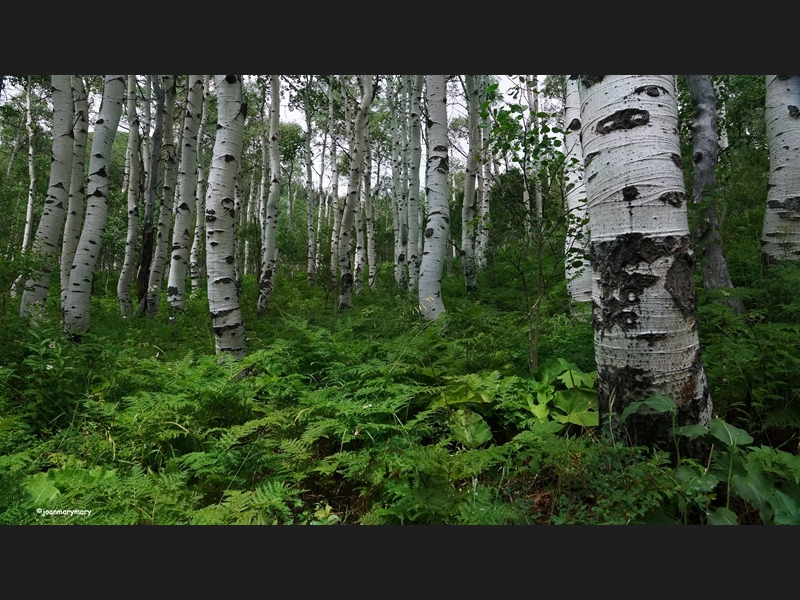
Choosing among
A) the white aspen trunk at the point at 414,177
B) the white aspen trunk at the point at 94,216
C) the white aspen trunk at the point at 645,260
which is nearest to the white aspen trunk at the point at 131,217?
the white aspen trunk at the point at 94,216

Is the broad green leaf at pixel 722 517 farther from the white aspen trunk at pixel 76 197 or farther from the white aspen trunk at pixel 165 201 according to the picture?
the white aspen trunk at pixel 165 201

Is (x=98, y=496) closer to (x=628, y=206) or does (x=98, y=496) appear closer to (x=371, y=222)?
(x=628, y=206)

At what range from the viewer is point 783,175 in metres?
4.65

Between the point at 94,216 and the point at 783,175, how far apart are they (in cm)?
871

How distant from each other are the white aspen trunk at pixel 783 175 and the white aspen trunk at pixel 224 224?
595 cm

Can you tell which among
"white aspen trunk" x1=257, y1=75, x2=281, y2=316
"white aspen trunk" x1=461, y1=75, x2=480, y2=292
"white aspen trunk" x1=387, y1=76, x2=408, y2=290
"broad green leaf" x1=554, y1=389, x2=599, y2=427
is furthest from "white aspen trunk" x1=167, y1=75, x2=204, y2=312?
"broad green leaf" x1=554, y1=389, x2=599, y2=427

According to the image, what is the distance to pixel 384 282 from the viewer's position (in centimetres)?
1555

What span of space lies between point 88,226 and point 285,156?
50.4ft

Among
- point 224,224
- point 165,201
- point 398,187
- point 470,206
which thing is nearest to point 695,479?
point 224,224

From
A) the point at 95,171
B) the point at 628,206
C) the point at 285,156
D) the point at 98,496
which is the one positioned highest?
the point at 285,156

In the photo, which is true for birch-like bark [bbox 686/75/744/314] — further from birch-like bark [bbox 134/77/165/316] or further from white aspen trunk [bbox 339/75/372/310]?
birch-like bark [bbox 134/77/165/316]

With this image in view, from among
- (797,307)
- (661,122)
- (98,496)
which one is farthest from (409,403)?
(797,307)

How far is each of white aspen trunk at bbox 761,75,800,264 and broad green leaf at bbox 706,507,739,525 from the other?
4125 mm

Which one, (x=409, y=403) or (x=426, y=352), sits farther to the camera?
(x=426, y=352)
